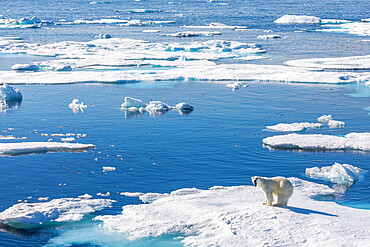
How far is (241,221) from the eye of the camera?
39.7 ft

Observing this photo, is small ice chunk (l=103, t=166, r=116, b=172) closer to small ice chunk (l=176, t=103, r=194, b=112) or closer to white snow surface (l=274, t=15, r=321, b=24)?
small ice chunk (l=176, t=103, r=194, b=112)

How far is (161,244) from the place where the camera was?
11.9 metres

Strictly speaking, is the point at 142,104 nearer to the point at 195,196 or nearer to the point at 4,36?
the point at 195,196

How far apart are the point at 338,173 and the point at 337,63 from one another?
24084mm

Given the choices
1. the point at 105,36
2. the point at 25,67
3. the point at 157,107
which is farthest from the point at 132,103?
the point at 105,36

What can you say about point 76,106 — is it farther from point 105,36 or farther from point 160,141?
point 105,36

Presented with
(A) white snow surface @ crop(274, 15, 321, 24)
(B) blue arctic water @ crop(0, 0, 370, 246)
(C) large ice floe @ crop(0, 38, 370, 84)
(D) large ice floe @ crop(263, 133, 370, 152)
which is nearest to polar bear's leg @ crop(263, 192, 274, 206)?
(B) blue arctic water @ crop(0, 0, 370, 246)

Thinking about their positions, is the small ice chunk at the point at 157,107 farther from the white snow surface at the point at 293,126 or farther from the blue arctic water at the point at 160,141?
the white snow surface at the point at 293,126

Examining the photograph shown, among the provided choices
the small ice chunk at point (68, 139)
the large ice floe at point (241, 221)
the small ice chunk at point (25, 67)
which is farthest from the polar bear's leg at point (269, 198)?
the small ice chunk at point (25, 67)

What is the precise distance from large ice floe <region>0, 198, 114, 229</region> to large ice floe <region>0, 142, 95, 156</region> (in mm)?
5458

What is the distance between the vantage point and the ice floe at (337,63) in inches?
1479

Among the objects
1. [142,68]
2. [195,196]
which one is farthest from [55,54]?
[195,196]

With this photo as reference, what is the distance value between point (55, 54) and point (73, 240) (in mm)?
36463

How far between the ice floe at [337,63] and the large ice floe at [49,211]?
26614 millimetres
